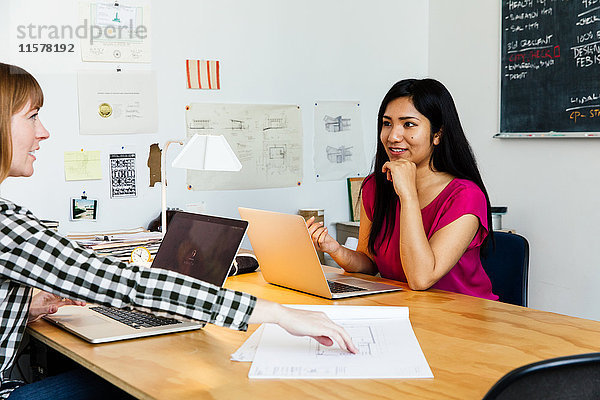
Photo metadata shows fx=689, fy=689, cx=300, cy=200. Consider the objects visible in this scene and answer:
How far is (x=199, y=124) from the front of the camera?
323cm

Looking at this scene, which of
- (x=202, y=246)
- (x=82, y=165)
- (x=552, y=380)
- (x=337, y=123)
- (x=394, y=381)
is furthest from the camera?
(x=337, y=123)

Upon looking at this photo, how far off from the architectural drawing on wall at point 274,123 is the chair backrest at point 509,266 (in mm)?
1484

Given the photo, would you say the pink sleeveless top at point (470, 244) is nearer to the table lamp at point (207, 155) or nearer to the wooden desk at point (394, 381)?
the wooden desk at point (394, 381)

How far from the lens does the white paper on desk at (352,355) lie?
125cm

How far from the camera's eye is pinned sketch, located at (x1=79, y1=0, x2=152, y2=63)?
2.96m

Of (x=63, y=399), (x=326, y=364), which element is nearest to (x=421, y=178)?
(x=326, y=364)

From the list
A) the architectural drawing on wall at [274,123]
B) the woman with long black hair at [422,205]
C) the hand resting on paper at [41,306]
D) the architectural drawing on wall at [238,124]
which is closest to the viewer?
the hand resting on paper at [41,306]

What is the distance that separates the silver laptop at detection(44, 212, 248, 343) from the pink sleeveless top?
0.69 m

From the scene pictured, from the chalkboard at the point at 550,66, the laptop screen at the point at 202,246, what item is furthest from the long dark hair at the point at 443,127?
the chalkboard at the point at 550,66

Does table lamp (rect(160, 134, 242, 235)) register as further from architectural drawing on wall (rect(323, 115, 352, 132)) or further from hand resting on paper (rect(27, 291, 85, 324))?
architectural drawing on wall (rect(323, 115, 352, 132))

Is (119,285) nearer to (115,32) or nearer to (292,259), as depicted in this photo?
(292,259)

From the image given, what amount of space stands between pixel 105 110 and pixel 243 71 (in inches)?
28.2

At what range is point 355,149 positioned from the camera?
3758mm

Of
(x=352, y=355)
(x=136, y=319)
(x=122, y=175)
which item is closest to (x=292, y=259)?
(x=136, y=319)
